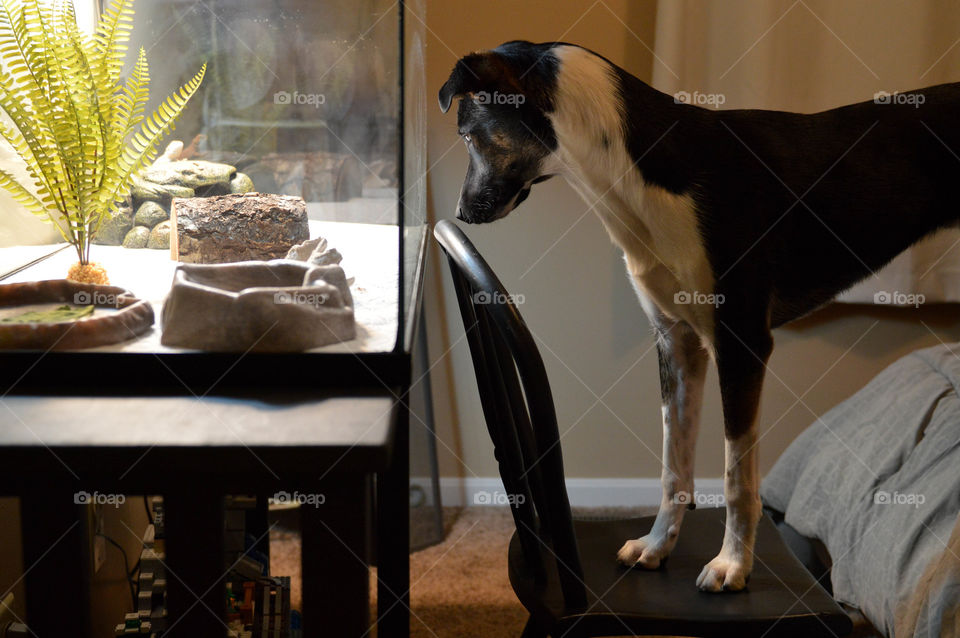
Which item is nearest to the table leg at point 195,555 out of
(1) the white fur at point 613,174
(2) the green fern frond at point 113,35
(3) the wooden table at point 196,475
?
(3) the wooden table at point 196,475

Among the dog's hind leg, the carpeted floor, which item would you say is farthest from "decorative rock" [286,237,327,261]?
the carpeted floor

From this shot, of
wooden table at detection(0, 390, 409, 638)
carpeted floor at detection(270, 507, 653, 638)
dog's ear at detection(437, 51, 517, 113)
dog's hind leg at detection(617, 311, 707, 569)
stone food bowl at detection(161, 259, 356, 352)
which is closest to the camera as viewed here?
wooden table at detection(0, 390, 409, 638)

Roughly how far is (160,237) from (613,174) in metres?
0.68

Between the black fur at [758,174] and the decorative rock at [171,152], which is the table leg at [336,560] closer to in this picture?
the black fur at [758,174]

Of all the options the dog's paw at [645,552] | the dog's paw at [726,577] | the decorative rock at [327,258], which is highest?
the decorative rock at [327,258]

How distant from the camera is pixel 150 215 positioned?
50.3 inches

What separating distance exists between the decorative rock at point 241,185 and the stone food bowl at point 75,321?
299mm

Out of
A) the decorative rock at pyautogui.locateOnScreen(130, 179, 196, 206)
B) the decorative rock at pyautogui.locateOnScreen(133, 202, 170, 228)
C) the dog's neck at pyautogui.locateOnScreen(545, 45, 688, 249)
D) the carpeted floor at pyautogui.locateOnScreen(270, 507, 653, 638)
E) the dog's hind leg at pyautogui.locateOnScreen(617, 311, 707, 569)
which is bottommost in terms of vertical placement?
the carpeted floor at pyautogui.locateOnScreen(270, 507, 653, 638)

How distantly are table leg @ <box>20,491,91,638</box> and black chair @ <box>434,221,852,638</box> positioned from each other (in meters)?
0.47

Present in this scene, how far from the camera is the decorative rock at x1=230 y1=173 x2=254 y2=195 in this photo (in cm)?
126

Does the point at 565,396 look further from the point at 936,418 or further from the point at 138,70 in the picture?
the point at 138,70

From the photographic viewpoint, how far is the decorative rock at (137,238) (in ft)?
4.09

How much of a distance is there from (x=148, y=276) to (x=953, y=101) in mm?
1049

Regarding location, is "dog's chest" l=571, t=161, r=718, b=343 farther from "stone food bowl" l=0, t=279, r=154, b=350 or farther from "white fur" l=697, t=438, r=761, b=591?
"stone food bowl" l=0, t=279, r=154, b=350
